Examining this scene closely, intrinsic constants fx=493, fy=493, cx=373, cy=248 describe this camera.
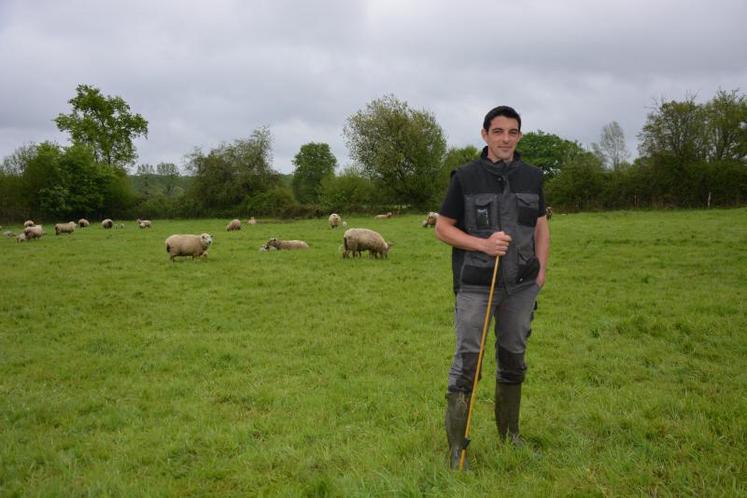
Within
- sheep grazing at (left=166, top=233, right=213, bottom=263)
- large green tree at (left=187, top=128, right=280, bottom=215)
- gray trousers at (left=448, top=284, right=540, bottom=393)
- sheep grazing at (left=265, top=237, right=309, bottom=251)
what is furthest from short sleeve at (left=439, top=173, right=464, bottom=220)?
large green tree at (left=187, top=128, right=280, bottom=215)

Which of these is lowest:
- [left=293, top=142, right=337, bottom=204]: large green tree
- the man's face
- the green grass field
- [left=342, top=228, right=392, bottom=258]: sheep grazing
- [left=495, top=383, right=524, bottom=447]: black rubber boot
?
the green grass field

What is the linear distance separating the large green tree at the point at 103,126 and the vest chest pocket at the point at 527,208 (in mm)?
66856

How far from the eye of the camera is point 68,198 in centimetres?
5147

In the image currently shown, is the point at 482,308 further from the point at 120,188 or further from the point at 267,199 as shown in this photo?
the point at 120,188

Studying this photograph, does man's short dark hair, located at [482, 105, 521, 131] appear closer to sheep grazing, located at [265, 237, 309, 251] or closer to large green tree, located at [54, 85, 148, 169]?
sheep grazing, located at [265, 237, 309, 251]

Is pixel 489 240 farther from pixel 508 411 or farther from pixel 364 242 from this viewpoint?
pixel 364 242

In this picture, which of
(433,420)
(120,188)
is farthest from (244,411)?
(120,188)

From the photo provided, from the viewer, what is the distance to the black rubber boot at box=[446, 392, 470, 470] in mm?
4310

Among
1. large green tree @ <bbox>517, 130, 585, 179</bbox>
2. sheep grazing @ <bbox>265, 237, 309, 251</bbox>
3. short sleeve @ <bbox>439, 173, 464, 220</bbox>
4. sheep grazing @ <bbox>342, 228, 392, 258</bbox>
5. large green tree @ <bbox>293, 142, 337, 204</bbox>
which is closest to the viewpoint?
short sleeve @ <bbox>439, 173, 464, 220</bbox>

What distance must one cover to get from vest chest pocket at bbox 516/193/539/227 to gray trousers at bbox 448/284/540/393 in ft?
1.96

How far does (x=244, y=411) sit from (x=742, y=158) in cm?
5296

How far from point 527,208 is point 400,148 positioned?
5037 cm

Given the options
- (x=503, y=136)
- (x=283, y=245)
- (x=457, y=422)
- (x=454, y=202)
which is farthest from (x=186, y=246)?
(x=503, y=136)

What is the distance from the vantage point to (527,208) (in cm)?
430
